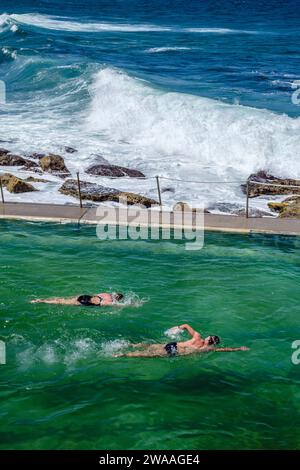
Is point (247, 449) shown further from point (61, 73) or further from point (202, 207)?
point (61, 73)

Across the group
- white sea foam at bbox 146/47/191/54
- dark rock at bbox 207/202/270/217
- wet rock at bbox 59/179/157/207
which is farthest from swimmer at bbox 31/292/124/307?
white sea foam at bbox 146/47/191/54

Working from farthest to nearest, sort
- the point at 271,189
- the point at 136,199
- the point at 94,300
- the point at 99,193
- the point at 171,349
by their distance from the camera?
the point at 271,189 < the point at 99,193 < the point at 136,199 < the point at 94,300 < the point at 171,349

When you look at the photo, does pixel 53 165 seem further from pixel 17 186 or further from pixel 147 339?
pixel 147 339

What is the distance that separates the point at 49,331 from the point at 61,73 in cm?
3282

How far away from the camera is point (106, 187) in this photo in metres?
25.2

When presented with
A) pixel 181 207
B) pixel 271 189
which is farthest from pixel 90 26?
pixel 181 207

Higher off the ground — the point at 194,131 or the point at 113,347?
the point at 194,131

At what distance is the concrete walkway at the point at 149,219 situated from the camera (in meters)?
19.2

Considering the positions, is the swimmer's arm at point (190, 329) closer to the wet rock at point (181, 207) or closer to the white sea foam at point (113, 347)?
the white sea foam at point (113, 347)

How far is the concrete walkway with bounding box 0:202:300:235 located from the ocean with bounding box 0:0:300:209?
133 cm

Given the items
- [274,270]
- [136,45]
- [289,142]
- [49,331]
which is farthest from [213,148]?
[136,45]

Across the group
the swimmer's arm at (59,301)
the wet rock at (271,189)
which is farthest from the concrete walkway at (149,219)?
the swimmer's arm at (59,301)

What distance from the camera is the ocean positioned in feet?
95.5

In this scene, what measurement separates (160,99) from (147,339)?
2523cm
